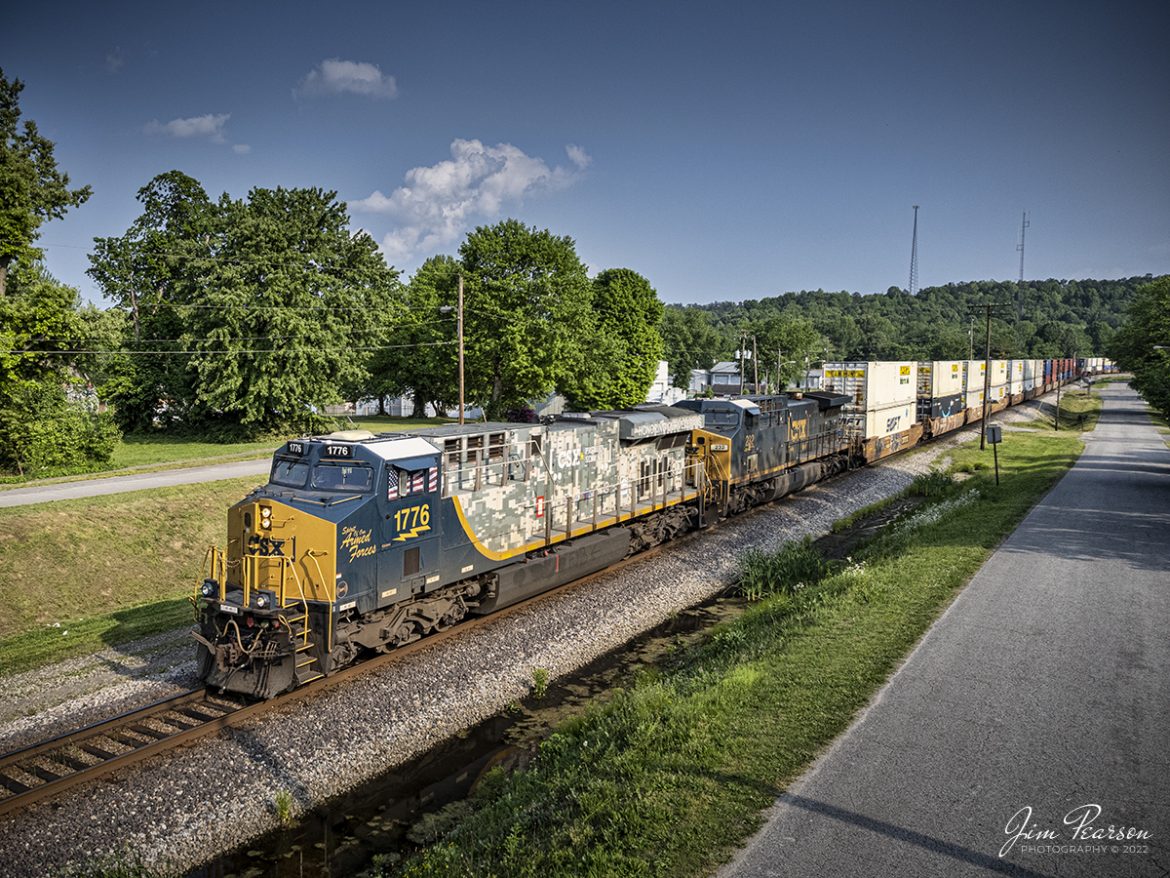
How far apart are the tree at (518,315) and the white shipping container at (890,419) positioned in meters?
16.4

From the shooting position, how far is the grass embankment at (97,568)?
49.7ft

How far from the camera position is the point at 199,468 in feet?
93.1

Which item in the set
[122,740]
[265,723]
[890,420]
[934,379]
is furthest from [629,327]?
[122,740]

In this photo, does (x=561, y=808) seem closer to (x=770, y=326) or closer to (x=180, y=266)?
(x=180, y=266)

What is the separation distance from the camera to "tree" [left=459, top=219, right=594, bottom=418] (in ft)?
135

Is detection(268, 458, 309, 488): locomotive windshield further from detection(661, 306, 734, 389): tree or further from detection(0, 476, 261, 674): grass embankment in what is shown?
detection(661, 306, 734, 389): tree

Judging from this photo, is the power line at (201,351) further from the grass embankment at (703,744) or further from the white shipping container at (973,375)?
the white shipping container at (973,375)

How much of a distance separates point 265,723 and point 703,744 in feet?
20.9

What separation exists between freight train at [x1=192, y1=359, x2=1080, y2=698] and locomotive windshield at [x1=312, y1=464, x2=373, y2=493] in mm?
23

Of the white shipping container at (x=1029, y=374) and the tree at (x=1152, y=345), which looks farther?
the white shipping container at (x=1029, y=374)

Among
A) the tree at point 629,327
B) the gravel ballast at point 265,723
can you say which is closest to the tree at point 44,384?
the gravel ballast at point 265,723

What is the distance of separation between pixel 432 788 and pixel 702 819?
4.44m

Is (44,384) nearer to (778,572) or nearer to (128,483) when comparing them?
(128,483)

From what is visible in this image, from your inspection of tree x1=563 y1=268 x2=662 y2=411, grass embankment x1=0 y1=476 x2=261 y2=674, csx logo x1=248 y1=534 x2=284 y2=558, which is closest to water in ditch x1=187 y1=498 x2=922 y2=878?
csx logo x1=248 y1=534 x2=284 y2=558
